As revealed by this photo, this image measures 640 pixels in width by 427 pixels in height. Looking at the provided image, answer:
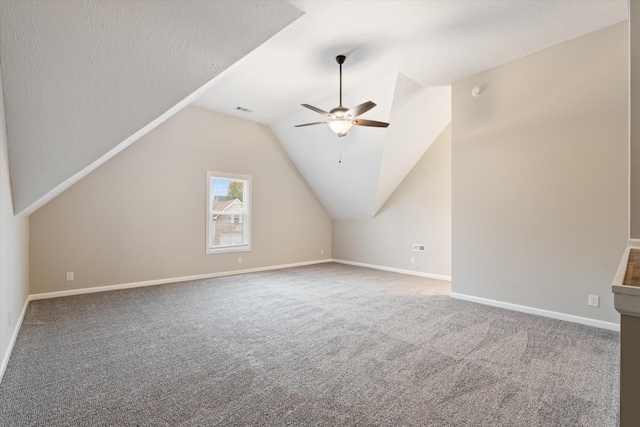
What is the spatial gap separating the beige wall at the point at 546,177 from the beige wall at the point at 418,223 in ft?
4.79

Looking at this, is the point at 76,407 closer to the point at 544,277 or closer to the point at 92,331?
the point at 92,331

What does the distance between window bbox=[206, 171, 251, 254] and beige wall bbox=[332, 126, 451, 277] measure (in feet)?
8.71

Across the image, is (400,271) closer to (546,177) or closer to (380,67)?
(546,177)

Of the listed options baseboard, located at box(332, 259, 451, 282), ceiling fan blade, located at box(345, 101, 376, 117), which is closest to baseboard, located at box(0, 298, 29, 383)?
ceiling fan blade, located at box(345, 101, 376, 117)

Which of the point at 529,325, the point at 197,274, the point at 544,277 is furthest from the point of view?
the point at 197,274

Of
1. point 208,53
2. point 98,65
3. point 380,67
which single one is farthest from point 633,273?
point 380,67

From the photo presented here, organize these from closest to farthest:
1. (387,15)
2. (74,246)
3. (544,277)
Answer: (387,15), (544,277), (74,246)

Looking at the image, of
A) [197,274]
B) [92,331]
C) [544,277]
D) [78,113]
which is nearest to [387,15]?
[78,113]

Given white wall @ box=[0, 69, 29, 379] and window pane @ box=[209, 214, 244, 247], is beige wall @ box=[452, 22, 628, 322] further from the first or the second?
white wall @ box=[0, 69, 29, 379]

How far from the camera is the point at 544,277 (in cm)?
365

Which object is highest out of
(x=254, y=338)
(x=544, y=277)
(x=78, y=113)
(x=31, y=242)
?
(x=78, y=113)

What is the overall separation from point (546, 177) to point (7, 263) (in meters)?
5.41

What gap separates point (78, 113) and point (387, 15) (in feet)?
9.26

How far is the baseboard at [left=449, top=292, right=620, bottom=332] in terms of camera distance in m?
3.24
